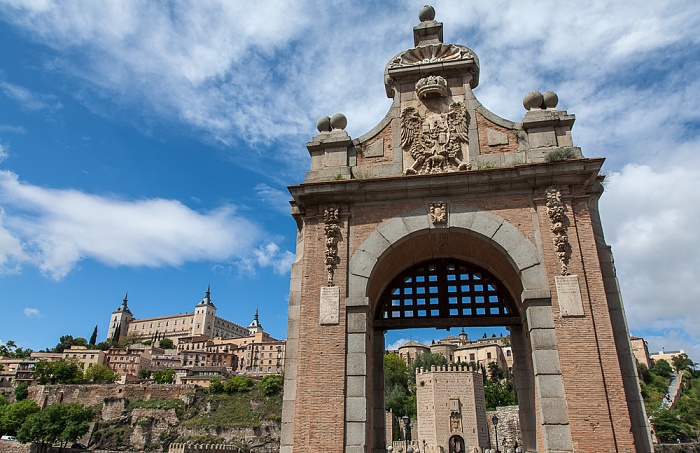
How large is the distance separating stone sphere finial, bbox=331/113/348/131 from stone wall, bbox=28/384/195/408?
81430 millimetres

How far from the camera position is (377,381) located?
13.4 m

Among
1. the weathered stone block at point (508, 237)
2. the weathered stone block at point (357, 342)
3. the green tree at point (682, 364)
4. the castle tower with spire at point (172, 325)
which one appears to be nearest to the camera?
the weathered stone block at point (357, 342)

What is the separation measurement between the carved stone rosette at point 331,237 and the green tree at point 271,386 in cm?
7568

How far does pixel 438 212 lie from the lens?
1171 cm

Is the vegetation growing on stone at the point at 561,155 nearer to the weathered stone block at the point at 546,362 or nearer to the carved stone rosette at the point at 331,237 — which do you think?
the weathered stone block at the point at 546,362

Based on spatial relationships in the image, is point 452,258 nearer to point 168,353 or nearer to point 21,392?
point 21,392

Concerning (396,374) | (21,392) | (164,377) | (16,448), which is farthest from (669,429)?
(21,392)

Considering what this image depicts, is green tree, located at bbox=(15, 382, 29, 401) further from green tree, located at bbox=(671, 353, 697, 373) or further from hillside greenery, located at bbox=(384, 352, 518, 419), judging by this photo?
green tree, located at bbox=(671, 353, 697, 373)

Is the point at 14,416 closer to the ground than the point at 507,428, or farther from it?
farther from it

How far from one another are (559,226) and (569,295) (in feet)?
4.94

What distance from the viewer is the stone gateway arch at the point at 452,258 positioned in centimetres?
1005

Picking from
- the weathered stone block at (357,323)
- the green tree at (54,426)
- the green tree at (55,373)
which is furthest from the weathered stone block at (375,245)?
the green tree at (55,373)

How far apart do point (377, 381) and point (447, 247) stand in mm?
4056

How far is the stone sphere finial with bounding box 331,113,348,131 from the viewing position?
13422mm
